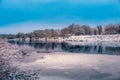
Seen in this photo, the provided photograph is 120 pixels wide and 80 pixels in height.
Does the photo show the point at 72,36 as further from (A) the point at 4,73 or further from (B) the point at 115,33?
(A) the point at 4,73

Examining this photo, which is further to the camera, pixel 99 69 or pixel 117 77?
pixel 99 69

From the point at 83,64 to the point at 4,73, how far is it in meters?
6.74

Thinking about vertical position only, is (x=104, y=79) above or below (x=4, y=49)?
below

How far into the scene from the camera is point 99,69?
1595 cm

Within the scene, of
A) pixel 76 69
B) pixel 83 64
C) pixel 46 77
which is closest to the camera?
pixel 46 77

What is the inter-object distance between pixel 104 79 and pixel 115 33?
5699cm

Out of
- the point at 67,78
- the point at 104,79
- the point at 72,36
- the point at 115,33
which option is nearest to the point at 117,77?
the point at 104,79

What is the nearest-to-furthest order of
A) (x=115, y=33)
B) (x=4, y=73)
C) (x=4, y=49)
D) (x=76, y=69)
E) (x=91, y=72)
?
(x=4, y=73), (x=4, y=49), (x=91, y=72), (x=76, y=69), (x=115, y=33)

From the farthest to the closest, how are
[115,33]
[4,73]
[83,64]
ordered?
[115,33], [83,64], [4,73]

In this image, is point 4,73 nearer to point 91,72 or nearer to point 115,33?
point 91,72

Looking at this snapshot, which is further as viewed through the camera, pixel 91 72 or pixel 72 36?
pixel 72 36

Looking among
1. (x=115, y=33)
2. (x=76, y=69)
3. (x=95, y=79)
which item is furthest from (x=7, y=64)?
(x=115, y=33)

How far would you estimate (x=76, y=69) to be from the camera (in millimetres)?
15906

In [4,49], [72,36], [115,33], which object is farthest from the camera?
[72,36]
